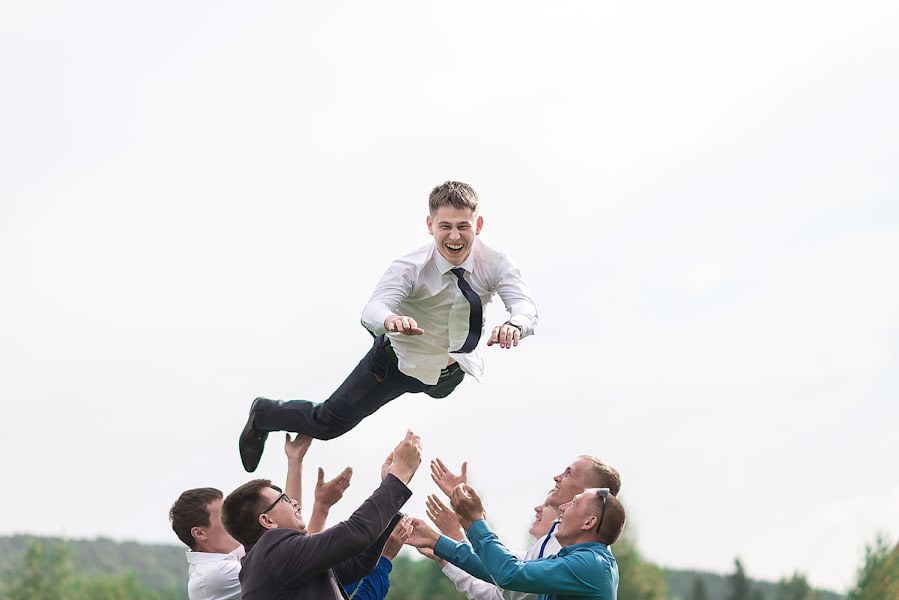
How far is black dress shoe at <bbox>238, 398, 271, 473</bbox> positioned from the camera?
9.72 metres

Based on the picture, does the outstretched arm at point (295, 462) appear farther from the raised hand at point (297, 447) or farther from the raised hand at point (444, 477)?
the raised hand at point (444, 477)

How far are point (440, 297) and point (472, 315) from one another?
0.26 metres

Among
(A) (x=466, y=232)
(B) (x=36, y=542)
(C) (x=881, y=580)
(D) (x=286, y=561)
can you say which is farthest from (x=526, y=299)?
(B) (x=36, y=542)

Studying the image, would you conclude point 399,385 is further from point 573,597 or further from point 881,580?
point 881,580

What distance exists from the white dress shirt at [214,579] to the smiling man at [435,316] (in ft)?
5.82

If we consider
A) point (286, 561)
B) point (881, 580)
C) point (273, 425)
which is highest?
point (881, 580)

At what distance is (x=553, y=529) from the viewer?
7.67 metres

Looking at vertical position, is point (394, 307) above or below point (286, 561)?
above

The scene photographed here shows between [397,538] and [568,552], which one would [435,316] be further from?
[568,552]

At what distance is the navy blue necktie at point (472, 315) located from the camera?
28.1 ft

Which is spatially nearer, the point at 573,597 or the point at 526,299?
the point at 573,597

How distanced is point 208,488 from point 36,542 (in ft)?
173

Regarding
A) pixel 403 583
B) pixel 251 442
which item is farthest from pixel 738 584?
pixel 251 442

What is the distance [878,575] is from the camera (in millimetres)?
36156
